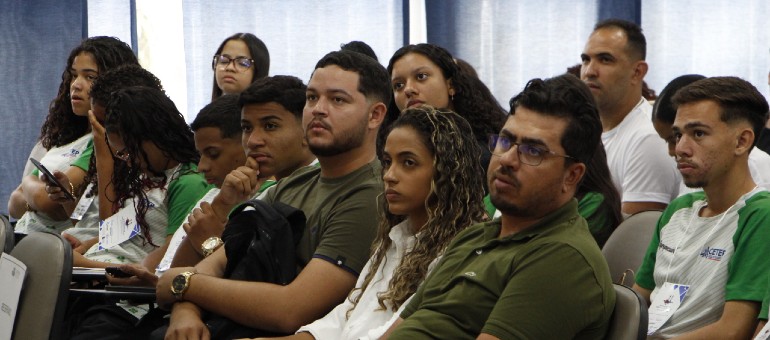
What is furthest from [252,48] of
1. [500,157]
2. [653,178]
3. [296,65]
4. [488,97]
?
[500,157]

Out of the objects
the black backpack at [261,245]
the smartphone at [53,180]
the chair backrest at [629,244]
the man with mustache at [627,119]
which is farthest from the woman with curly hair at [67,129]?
the chair backrest at [629,244]

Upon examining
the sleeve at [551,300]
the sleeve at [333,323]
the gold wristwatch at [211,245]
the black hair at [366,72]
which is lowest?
the sleeve at [333,323]

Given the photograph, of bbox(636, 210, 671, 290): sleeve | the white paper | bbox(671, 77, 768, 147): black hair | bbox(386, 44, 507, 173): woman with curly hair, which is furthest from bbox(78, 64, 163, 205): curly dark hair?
bbox(671, 77, 768, 147): black hair

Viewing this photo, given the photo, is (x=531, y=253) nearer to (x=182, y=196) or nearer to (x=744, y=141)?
(x=744, y=141)

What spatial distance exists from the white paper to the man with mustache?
2045mm

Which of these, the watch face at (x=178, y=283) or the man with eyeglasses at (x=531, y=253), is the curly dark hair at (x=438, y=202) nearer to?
the man with eyeglasses at (x=531, y=253)

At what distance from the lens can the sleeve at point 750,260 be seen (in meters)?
2.38

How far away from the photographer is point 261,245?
9.16 feet

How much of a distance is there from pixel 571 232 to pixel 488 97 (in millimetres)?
1836

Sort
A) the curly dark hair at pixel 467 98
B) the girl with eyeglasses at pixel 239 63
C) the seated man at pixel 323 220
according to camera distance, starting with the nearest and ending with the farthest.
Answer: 1. the seated man at pixel 323 220
2. the curly dark hair at pixel 467 98
3. the girl with eyeglasses at pixel 239 63

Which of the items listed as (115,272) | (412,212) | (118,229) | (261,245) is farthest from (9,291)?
Answer: (412,212)

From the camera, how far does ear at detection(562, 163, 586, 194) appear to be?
222cm

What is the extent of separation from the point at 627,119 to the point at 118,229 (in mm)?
1931

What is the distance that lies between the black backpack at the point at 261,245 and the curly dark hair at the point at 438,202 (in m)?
0.27
